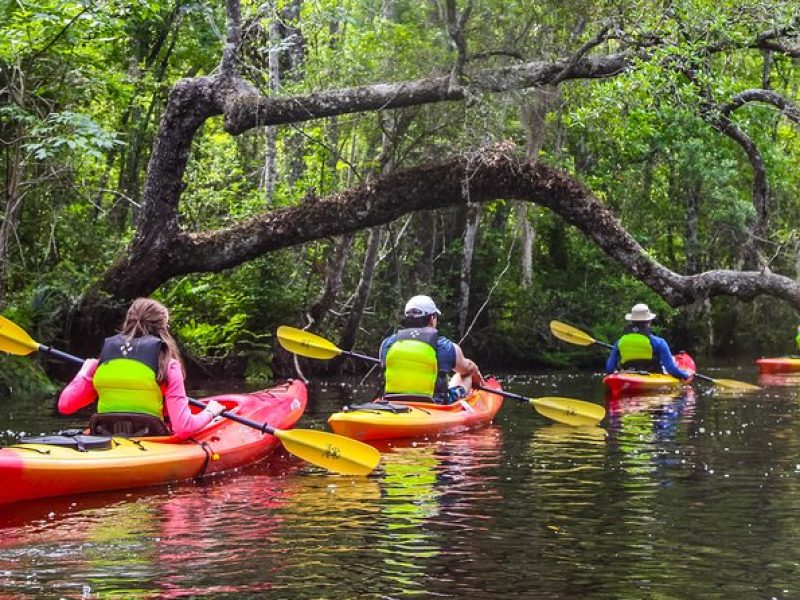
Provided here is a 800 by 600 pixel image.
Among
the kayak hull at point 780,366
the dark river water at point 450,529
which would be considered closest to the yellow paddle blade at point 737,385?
the kayak hull at point 780,366

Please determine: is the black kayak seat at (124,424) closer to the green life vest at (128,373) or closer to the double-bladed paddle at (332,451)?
the green life vest at (128,373)

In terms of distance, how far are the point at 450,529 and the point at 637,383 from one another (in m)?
10.2

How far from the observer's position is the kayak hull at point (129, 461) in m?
7.12

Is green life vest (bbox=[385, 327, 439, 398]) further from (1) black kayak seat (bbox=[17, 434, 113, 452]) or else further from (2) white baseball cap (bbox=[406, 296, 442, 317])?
(1) black kayak seat (bbox=[17, 434, 113, 452])

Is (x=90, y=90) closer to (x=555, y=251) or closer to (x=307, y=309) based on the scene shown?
(x=307, y=309)

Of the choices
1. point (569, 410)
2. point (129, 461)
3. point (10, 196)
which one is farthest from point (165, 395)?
point (10, 196)

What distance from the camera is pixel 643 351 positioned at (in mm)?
16891

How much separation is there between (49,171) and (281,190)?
3675 mm

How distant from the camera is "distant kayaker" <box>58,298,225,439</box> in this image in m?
7.90

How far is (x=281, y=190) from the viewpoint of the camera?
1786 centimetres

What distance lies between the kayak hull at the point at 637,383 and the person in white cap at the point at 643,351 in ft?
→ 0.75

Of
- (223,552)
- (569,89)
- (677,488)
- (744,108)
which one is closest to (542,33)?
(569,89)

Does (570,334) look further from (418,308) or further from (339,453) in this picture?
(339,453)

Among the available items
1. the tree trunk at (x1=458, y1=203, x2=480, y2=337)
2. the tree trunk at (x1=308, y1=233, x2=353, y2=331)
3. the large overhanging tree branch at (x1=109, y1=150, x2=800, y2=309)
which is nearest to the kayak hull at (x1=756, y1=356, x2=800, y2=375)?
the tree trunk at (x1=458, y1=203, x2=480, y2=337)
